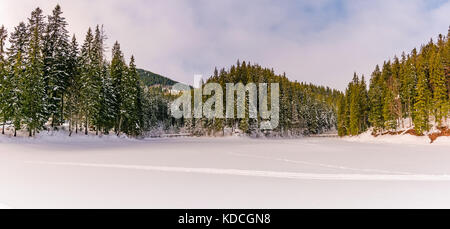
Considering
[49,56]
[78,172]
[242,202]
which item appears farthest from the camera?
[49,56]

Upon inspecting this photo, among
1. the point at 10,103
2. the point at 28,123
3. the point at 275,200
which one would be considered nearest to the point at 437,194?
the point at 275,200

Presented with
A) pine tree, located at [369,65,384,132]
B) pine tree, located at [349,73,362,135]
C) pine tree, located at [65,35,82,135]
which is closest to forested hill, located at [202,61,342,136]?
pine tree, located at [349,73,362,135]

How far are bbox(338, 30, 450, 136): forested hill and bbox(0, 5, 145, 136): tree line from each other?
52.6m

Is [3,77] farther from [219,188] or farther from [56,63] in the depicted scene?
[219,188]

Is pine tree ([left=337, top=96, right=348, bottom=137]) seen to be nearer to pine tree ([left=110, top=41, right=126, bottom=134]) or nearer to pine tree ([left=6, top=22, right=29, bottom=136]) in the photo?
pine tree ([left=110, top=41, right=126, bottom=134])

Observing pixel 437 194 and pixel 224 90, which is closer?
pixel 437 194

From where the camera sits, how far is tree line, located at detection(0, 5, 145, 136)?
91.5 feet

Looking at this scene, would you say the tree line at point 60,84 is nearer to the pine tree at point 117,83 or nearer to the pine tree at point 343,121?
the pine tree at point 117,83

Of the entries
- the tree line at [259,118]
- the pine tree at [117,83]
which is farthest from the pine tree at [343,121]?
the pine tree at [117,83]

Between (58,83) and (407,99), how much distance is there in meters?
68.5

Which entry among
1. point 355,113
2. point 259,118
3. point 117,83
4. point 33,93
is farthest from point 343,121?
point 33,93

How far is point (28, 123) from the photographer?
26750 mm
